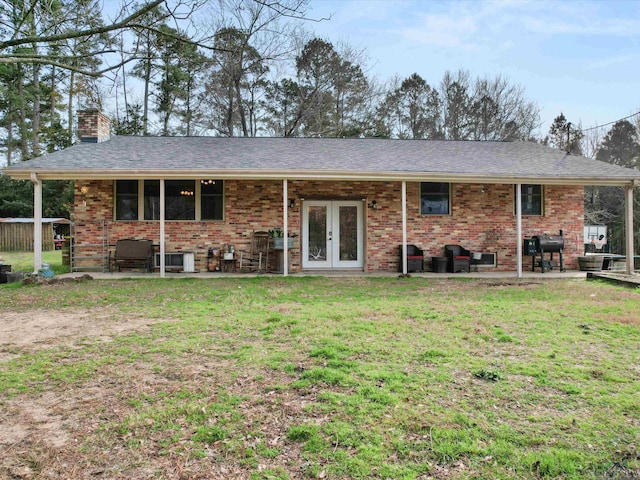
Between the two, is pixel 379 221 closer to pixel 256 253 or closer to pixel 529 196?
pixel 256 253

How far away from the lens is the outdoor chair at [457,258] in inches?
437

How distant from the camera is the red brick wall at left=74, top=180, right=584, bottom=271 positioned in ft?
36.2

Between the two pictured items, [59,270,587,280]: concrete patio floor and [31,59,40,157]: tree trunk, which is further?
[31,59,40,157]: tree trunk

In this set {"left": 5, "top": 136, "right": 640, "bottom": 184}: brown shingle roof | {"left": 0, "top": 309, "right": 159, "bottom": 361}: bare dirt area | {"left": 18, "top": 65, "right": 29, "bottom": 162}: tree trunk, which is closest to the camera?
{"left": 0, "top": 309, "right": 159, "bottom": 361}: bare dirt area

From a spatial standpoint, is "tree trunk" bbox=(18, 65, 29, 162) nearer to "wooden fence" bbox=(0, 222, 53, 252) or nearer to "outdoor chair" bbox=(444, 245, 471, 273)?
"wooden fence" bbox=(0, 222, 53, 252)

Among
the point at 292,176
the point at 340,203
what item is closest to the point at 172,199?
the point at 292,176

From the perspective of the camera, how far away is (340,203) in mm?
11695

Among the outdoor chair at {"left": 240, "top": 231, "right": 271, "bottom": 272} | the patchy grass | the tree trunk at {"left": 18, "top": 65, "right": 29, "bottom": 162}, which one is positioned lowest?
the patchy grass

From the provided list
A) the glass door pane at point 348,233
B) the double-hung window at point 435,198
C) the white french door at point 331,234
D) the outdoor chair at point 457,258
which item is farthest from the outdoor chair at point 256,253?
the outdoor chair at point 457,258

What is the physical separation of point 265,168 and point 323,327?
5869 millimetres

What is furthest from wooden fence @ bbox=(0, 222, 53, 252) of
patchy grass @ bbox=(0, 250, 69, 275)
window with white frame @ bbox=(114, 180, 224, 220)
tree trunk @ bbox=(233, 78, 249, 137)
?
window with white frame @ bbox=(114, 180, 224, 220)

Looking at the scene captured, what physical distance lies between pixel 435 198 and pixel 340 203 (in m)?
2.69

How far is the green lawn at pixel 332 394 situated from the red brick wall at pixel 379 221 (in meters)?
5.23

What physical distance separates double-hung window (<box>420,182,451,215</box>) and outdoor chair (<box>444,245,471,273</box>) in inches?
41.9
